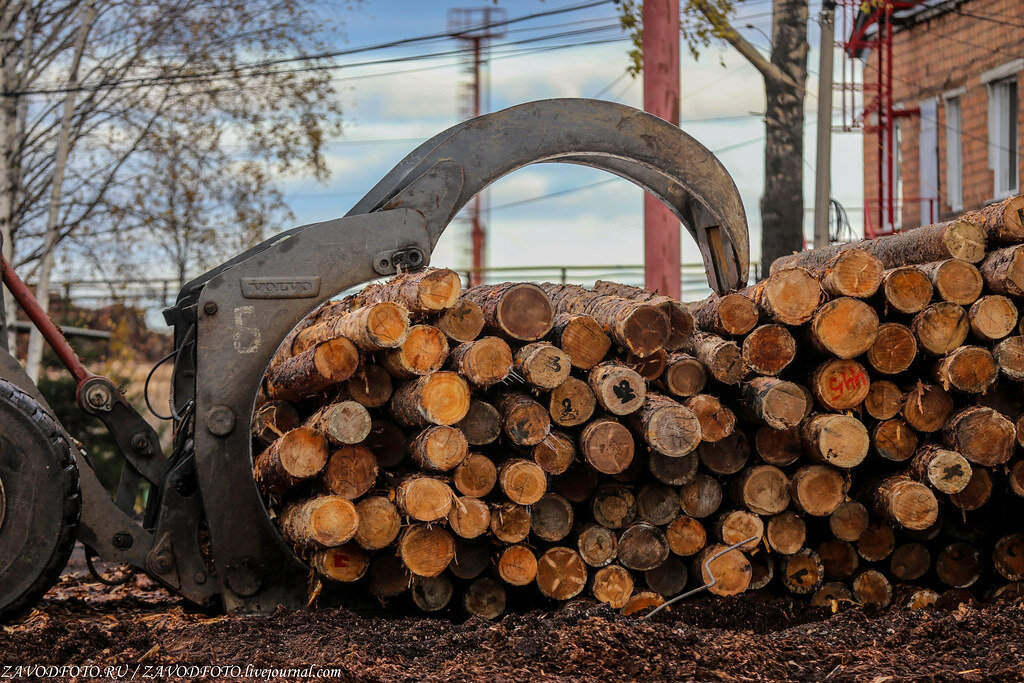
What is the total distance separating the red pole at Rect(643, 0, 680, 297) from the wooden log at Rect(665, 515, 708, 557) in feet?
15.5

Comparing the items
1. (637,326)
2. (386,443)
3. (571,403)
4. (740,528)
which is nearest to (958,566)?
(740,528)

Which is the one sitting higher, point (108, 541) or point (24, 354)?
point (24, 354)

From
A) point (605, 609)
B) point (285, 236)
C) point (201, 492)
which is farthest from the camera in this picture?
point (285, 236)

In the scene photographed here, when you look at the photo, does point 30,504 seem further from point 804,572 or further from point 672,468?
point 804,572

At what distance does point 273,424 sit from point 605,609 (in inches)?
78.3

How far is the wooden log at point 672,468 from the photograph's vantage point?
16.8ft

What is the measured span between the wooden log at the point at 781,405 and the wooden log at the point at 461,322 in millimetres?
1208

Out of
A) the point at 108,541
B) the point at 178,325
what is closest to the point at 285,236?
the point at 178,325

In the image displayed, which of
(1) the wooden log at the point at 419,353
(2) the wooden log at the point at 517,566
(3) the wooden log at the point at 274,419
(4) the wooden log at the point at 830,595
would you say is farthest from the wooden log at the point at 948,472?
(3) the wooden log at the point at 274,419

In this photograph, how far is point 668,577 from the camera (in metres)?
5.27

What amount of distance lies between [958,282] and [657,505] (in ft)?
6.08

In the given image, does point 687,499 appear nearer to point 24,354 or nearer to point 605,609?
point 605,609

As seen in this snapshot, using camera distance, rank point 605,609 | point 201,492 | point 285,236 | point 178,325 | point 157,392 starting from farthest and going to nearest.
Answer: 1. point 157,392
2. point 178,325
3. point 285,236
4. point 201,492
5. point 605,609

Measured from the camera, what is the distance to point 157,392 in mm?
17875
